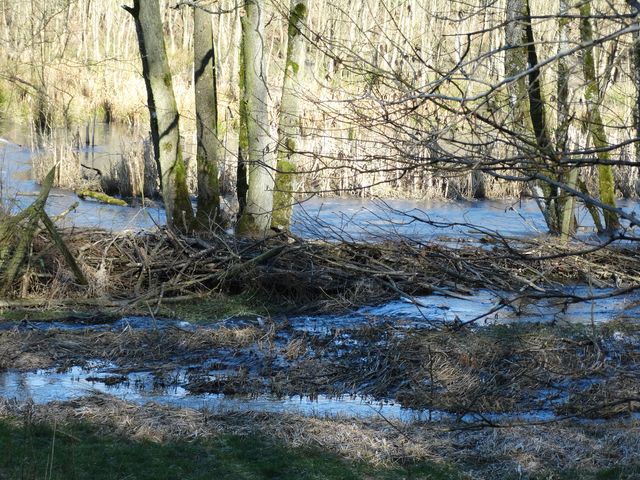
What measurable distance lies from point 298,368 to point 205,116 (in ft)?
22.6

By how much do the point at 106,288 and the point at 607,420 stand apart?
6.80m

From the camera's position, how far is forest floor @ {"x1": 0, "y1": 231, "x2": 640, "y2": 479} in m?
5.82

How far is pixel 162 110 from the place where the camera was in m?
13.7

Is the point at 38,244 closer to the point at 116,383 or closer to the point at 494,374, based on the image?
the point at 116,383

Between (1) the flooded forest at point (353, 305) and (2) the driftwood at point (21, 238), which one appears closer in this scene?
(1) the flooded forest at point (353, 305)

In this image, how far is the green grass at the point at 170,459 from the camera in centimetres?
554

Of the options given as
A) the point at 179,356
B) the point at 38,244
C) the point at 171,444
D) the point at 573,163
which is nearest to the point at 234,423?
the point at 171,444

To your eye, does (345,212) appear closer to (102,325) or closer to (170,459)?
(102,325)

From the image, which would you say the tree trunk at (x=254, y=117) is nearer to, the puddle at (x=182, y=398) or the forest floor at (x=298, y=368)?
the forest floor at (x=298, y=368)

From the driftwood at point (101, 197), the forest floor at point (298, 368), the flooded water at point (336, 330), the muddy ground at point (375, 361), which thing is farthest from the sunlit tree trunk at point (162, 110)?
the driftwood at point (101, 197)

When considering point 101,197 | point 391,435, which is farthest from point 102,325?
point 101,197

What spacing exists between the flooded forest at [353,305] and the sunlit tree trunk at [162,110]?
4cm

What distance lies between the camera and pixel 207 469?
5.68 m

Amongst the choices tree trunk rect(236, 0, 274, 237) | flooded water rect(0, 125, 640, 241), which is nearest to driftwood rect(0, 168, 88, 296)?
tree trunk rect(236, 0, 274, 237)
